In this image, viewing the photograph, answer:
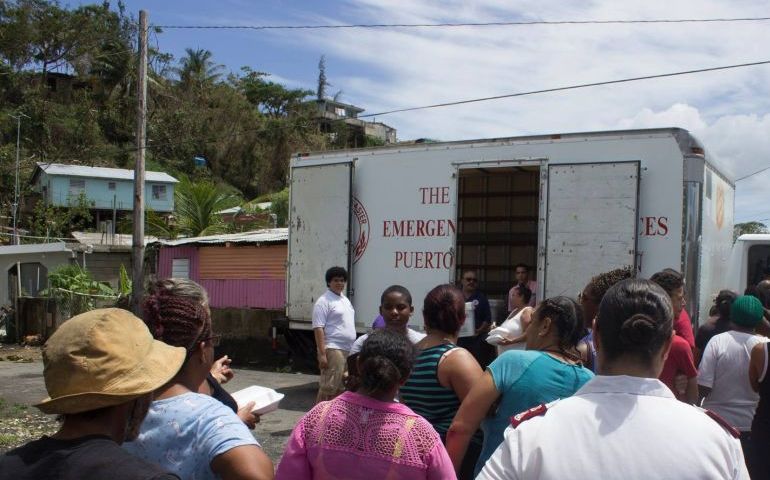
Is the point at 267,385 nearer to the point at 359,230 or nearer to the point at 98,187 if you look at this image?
the point at 359,230

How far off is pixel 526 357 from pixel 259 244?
13776 mm

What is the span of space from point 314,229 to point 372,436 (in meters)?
8.11

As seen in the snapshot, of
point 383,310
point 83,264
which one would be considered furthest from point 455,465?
point 83,264

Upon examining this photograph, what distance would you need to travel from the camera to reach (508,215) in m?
11.8

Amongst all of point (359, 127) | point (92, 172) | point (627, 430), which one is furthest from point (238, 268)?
point (359, 127)

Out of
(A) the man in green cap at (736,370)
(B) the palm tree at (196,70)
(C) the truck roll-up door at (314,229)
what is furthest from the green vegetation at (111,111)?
(A) the man in green cap at (736,370)

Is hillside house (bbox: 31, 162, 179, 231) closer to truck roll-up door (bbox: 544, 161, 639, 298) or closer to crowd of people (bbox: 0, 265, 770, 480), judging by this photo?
truck roll-up door (bbox: 544, 161, 639, 298)

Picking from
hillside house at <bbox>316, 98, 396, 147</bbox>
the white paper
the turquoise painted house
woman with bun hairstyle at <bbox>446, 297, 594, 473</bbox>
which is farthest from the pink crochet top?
hillside house at <bbox>316, 98, 396, 147</bbox>

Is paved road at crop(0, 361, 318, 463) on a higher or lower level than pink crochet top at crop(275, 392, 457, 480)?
lower

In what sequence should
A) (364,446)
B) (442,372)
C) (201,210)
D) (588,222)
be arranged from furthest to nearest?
(201,210), (588,222), (442,372), (364,446)

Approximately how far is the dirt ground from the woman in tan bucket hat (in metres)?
4.27

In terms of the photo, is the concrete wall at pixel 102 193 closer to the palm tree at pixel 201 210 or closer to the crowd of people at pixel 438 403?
the palm tree at pixel 201 210

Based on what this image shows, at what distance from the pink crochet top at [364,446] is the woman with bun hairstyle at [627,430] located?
2.38 feet

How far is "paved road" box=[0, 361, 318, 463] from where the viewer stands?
318 inches
